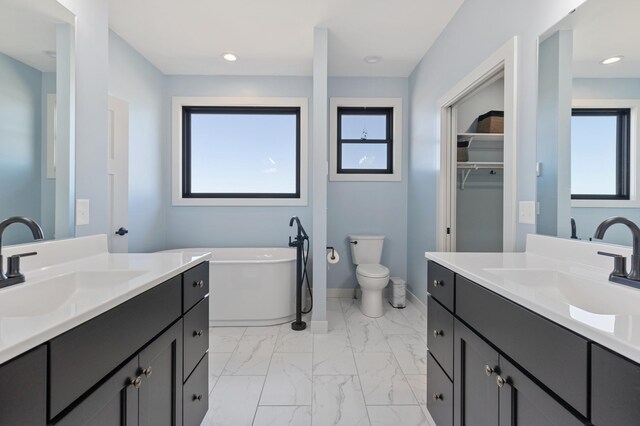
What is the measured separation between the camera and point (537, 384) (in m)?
0.75

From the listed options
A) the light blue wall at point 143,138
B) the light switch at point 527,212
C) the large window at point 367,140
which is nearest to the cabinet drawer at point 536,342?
the light switch at point 527,212

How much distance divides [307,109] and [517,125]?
2350 mm

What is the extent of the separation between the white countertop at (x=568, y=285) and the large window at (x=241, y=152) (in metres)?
2.48

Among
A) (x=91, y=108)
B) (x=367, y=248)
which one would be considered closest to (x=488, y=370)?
(x=91, y=108)

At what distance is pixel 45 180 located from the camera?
1.28m

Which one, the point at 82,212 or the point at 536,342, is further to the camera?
the point at 82,212

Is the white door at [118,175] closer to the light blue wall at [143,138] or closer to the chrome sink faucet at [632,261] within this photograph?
the light blue wall at [143,138]

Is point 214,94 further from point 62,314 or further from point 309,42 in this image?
point 62,314

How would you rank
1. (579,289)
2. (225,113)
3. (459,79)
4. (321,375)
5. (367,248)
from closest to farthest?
1. (579,289)
2. (321,375)
3. (459,79)
4. (367,248)
5. (225,113)

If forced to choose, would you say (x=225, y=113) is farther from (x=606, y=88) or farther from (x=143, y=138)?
(x=606, y=88)

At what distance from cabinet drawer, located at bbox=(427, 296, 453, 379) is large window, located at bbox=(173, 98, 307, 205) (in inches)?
91.9

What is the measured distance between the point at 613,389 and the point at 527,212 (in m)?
1.14

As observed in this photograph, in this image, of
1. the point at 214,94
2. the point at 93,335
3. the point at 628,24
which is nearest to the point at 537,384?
the point at 93,335

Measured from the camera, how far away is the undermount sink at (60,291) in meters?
0.83
